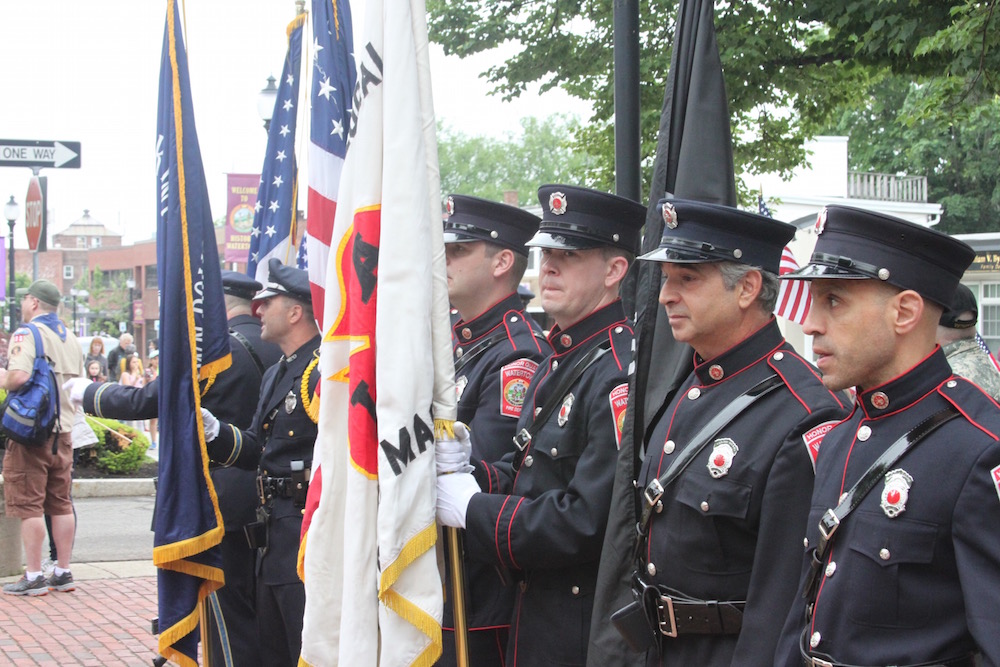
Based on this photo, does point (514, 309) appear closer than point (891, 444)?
No

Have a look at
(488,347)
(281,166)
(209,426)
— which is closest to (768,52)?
(281,166)

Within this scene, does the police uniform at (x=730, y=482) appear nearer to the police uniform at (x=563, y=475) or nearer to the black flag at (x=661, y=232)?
the black flag at (x=661, y=232)

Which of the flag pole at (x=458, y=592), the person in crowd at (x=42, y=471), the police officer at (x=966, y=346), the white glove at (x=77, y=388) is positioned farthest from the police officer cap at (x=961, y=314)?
the person in crowd at (x=42, y=471)

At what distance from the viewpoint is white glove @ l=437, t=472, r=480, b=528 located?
355cm

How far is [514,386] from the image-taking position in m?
4.25

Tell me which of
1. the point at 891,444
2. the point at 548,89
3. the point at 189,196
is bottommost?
the point at 891,444

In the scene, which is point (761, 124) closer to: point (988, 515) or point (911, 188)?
point (988, 515)

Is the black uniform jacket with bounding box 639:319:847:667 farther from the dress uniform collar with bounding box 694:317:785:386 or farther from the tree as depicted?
the tree

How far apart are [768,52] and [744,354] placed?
5.42 meters

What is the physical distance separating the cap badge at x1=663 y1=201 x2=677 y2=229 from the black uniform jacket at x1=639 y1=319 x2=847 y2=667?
399 millimetres

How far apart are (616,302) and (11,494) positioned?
5890mm

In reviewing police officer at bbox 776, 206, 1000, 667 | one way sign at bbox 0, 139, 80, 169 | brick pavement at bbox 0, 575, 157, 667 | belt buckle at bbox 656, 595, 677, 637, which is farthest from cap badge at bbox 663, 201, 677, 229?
one way sign at bbox 0, 139, 80, 169

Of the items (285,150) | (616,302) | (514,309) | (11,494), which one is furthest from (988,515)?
(11,494)

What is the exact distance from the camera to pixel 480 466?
12.8 ft
